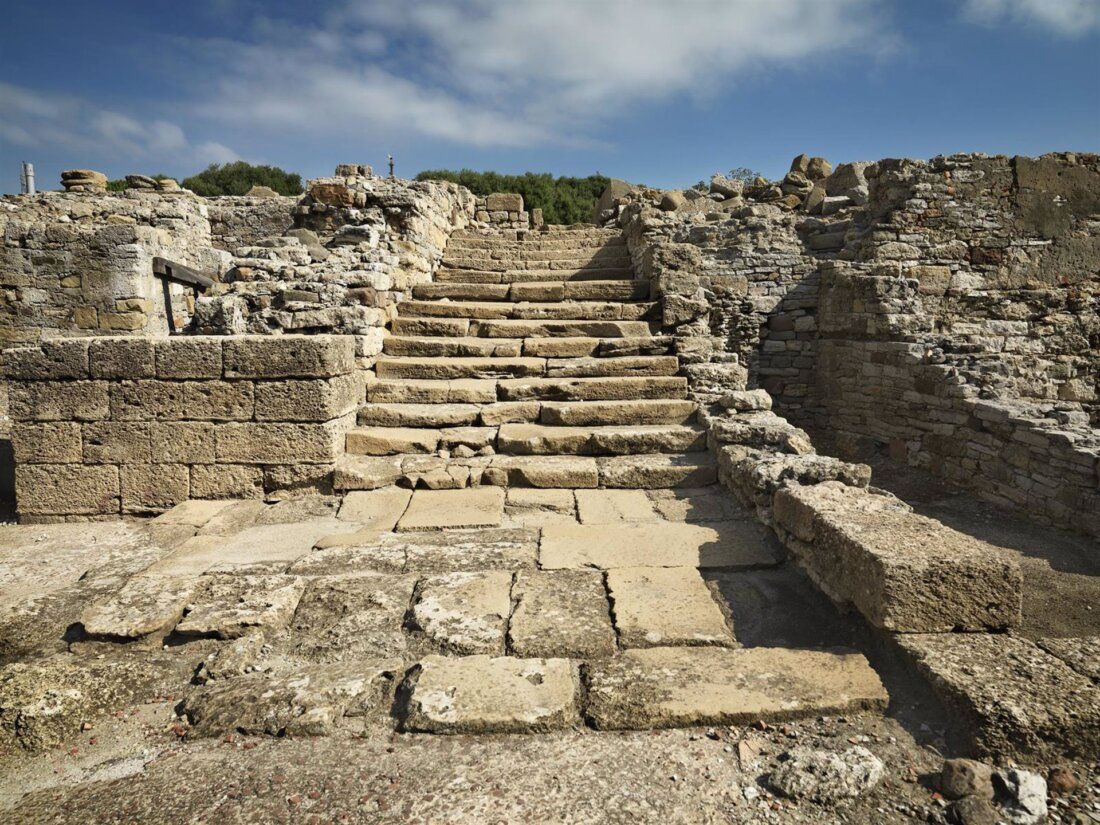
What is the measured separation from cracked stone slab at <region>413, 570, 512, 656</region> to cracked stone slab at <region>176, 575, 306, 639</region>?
0.62m

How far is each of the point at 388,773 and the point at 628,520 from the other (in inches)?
92.1

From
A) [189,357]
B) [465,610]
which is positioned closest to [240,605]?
[465,610]

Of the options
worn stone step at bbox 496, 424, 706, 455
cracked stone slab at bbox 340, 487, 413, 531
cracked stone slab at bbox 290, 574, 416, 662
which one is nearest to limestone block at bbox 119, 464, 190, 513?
cracked stone slab at bbox 340, 487, 413, 531

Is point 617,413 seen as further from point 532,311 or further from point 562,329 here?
point 532,311

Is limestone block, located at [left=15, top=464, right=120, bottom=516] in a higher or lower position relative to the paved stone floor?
higher

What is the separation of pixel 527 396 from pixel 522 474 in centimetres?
133

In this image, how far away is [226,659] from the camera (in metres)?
2.45

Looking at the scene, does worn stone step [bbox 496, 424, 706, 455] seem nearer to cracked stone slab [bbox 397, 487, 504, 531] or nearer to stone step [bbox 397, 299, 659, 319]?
cracked stone slab [bbox 397, 487, 504, 531]

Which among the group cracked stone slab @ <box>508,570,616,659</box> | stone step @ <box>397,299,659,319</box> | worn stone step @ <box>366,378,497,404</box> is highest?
stone step @ <box>397,299,659,319</box>

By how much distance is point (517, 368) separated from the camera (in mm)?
6074

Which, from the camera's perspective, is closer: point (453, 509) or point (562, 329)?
point (453, 509)

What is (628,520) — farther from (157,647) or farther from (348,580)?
(157,647)

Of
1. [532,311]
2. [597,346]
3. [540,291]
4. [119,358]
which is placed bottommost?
[119,358]

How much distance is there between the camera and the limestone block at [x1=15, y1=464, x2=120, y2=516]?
4289 mm
